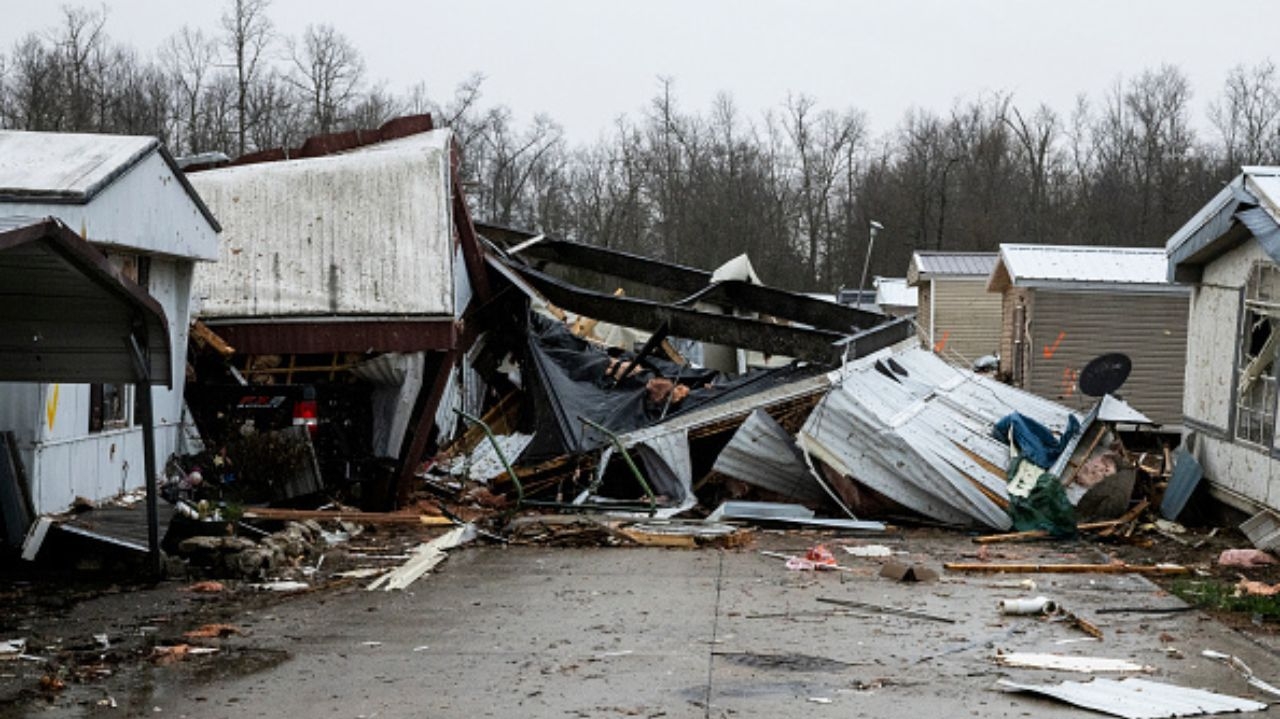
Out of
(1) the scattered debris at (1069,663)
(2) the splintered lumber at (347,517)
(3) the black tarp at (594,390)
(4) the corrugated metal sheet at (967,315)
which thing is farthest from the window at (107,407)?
(4) the corrugated metal sheet at (967,315)

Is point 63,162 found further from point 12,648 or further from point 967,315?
point 967,315

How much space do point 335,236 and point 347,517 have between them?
3.72m

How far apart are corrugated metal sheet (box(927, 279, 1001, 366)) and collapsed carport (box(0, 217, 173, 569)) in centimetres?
3634

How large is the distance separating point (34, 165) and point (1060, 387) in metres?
23.9

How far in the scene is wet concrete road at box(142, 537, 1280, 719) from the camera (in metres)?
7.41

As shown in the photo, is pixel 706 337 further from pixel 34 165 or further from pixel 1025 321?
pixel 1025 321

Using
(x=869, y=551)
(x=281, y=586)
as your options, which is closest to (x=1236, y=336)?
(x=869, y=551)

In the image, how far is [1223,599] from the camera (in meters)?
11.0

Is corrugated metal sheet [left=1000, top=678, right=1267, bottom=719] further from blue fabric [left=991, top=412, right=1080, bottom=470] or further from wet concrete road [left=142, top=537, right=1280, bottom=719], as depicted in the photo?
blue fabric [left=991, top=412, right=1080, bottom=470]

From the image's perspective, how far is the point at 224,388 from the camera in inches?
595

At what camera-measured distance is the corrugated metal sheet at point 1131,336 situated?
2923 cm

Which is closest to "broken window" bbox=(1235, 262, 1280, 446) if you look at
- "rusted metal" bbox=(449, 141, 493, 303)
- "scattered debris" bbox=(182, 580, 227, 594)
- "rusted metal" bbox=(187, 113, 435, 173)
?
"rusted metal" bbox=(449, 141, 493, 303)

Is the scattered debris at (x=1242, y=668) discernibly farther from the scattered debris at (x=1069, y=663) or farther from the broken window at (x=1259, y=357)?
the broken window at (x=1259, y=357)

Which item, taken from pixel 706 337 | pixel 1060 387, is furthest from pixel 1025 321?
pixel 706 337
